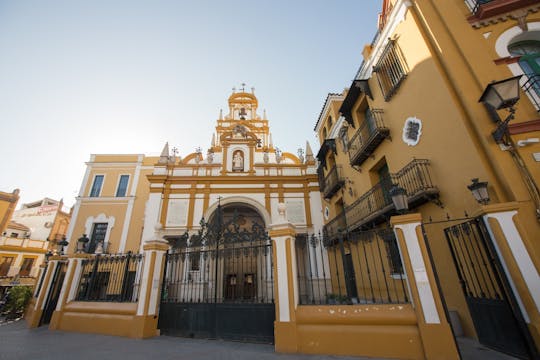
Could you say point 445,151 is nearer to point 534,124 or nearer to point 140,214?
point 534,124

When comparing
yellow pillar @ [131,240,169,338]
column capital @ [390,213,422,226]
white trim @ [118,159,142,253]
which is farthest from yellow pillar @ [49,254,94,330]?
column capital @ [390,213,422,226]

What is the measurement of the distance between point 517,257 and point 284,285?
13.1 feet

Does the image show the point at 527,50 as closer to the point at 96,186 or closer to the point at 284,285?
the point at 284,285

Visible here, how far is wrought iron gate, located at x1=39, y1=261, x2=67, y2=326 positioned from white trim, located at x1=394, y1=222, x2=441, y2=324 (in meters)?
12.0

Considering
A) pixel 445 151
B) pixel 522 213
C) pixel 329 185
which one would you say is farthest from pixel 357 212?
pixel 522 213

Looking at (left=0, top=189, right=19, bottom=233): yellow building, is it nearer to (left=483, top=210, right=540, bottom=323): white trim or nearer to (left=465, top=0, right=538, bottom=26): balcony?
(left=483, top=210, right=540, bottom=323): white trim

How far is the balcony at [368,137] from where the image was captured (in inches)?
317

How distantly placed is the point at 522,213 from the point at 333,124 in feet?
32.3

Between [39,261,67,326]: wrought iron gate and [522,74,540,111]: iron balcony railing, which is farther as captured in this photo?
[39,261,67,326]: wrought iron gate

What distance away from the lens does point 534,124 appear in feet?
16.1

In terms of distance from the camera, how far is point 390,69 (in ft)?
26.7

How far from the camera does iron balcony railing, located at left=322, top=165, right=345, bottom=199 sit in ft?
38.9

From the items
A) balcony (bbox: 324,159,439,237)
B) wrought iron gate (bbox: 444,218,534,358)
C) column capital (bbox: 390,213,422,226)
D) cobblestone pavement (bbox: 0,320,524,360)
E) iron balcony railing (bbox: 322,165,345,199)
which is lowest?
cobblestone pavement (bbox: 0,320,524,360)

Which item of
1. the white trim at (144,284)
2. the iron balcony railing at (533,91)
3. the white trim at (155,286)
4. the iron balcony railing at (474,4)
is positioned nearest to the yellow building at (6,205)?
the white trim at (144,284)
